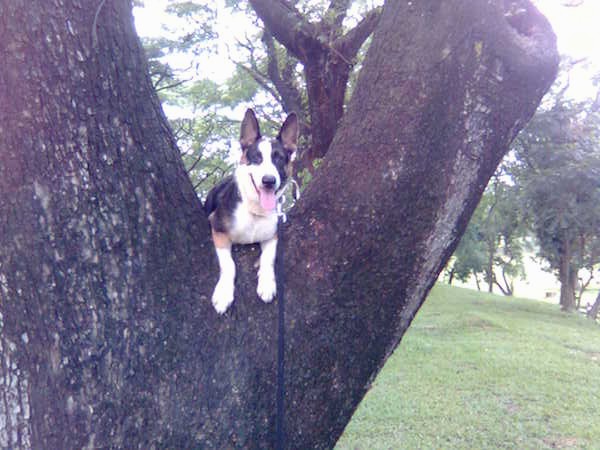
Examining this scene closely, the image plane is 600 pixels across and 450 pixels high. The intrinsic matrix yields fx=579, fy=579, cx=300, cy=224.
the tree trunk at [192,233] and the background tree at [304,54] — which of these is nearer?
the tree trunk at [192,233]

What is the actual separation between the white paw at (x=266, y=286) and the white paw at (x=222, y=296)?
0.12 m

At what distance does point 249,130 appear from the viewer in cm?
341

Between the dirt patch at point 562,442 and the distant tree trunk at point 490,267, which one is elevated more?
the distant tree trunk at point 490,267

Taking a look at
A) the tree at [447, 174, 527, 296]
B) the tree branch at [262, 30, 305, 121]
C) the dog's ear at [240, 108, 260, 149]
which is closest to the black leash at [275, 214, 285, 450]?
the dog's ear at [240, 108, 260, 149]

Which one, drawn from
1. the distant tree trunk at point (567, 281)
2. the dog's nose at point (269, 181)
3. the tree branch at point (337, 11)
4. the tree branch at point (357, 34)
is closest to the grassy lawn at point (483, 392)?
the dog's nose at point (269, 181)

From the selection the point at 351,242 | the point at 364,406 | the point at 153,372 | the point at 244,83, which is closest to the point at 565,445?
the point at 364,406

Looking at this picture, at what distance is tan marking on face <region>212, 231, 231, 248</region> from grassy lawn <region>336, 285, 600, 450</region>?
3493mm

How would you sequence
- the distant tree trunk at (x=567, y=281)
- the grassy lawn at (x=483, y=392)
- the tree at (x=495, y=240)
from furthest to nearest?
1. the distant tree trunk at (x=567, y=281)
2. the tree at (x=495, y=240)
3. the grassy lawn at (x=483, y=392)

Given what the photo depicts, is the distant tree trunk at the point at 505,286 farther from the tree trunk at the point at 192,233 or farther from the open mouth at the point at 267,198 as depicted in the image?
the tree trunk at the point at 192,233

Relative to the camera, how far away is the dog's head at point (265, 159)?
3.19 m

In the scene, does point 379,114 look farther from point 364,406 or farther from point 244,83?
point 244,83

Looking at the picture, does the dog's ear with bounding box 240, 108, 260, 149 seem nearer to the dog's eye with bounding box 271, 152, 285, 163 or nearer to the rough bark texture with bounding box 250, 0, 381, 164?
the dog's eye with bounding box 271, 152, 285, 163

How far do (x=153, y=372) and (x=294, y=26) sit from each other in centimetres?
534

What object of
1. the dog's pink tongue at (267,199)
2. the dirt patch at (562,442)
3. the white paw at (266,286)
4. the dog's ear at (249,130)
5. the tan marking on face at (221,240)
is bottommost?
the dirt patch at (562,442)
